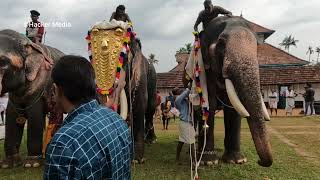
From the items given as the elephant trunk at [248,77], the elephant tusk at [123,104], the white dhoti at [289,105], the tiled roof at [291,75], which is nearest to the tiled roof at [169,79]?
the tiled roof at [291,75]

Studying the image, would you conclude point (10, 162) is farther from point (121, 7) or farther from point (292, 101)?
point (292, 101)

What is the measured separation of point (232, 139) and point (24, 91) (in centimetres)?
385

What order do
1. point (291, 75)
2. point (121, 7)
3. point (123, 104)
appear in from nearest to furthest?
point (123, 104), point (121, 7), point (291, 75)

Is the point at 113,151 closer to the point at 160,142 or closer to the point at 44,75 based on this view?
the point at 44,75

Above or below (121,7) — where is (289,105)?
below

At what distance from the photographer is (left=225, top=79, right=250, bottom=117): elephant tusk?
6.06 m

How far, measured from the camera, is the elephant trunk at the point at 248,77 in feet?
18.5

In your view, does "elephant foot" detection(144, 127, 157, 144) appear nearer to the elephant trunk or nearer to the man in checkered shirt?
the elephant trunk

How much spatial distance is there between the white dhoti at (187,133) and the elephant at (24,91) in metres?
2.54

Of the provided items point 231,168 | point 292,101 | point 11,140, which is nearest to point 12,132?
point 11,140

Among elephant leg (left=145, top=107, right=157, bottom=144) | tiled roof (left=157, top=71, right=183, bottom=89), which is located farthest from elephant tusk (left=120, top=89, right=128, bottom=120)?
tiled roof (left=157, top=71, right=183, bottom=89)

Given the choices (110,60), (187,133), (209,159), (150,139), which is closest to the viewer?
(110,60)

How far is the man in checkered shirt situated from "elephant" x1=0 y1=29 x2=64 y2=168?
5.17 meters

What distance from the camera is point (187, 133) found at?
299 inches
